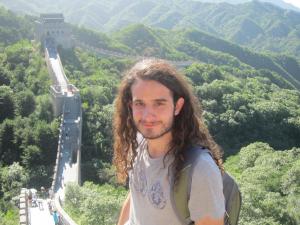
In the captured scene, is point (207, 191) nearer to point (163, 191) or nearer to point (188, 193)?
point (188, 193)

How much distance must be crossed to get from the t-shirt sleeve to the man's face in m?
0.42

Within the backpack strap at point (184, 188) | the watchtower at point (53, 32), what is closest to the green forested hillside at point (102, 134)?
the watchtower at point (53, 32)

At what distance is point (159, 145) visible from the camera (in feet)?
10.1

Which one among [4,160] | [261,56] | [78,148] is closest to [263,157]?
[78,148]

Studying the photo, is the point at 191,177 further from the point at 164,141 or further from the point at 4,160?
the point at 4,160

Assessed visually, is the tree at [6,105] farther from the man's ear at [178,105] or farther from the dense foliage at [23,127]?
the man's ear at [178,105]

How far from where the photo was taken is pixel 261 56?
100938 mm

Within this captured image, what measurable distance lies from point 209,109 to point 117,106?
3715 centimetres

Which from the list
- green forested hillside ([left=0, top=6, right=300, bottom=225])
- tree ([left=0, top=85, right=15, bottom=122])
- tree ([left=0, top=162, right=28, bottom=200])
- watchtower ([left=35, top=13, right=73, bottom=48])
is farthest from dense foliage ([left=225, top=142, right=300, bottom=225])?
watchtower ([left=35, top=13, right=73, bottom=48])

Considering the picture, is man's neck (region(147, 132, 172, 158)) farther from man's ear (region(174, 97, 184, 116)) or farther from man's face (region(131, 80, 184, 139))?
man's ear (region(174, 97, 184, 116))

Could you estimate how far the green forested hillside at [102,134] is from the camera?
60.4 feet

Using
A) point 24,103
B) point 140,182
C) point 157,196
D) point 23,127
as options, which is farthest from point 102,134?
point 157,196

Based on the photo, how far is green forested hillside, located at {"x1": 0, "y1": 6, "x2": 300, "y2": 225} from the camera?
18.4 meters

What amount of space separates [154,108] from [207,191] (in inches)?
24.4
